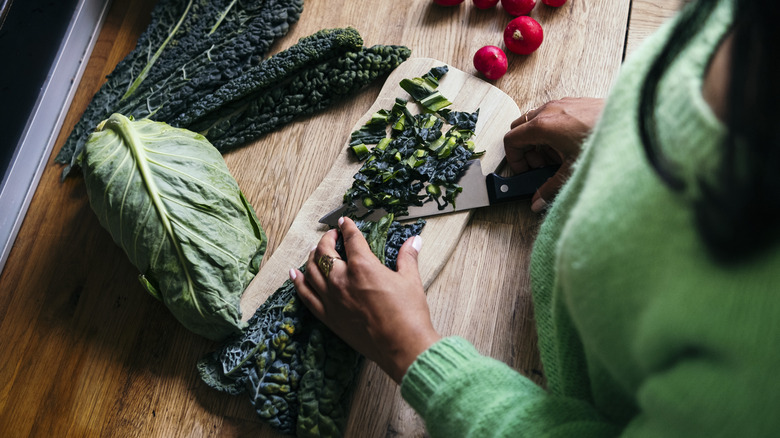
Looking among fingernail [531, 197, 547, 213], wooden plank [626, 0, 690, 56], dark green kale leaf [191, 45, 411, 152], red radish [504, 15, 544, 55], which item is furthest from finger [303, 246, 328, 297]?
wooden plank [626, 0, 690, 56]

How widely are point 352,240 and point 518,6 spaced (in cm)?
86

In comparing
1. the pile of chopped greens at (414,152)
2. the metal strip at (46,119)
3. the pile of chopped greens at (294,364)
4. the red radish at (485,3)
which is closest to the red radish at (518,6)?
the red radish at (485,3)

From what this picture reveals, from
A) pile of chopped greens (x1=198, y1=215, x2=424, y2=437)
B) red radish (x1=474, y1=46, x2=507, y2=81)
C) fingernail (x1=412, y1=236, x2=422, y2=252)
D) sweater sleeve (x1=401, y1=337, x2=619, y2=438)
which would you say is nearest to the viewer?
sweater sleeve (x1=401, y1=337, x2=619, y2=438)

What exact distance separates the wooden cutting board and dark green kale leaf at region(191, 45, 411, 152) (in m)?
0.06

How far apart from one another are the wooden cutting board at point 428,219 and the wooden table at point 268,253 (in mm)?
58

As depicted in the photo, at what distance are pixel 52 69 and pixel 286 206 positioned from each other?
0.84 m

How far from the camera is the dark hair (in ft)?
1.68

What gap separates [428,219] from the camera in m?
1.39

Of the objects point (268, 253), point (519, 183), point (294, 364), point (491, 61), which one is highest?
point (491, 61)

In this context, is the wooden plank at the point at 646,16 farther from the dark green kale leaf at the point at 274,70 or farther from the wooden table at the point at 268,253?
the dark green kale leaf at the point at 274,70

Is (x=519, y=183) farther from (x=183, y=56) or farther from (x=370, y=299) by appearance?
(x=183, y=56)

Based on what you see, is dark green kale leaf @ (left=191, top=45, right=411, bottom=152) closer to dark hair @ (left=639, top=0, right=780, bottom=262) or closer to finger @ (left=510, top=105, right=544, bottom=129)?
finger @ (left=510, top=105, right=544, bottom=129)

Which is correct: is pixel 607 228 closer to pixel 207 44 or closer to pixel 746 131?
pixel 746 131

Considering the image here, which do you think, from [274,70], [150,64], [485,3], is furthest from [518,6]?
[150,64]
